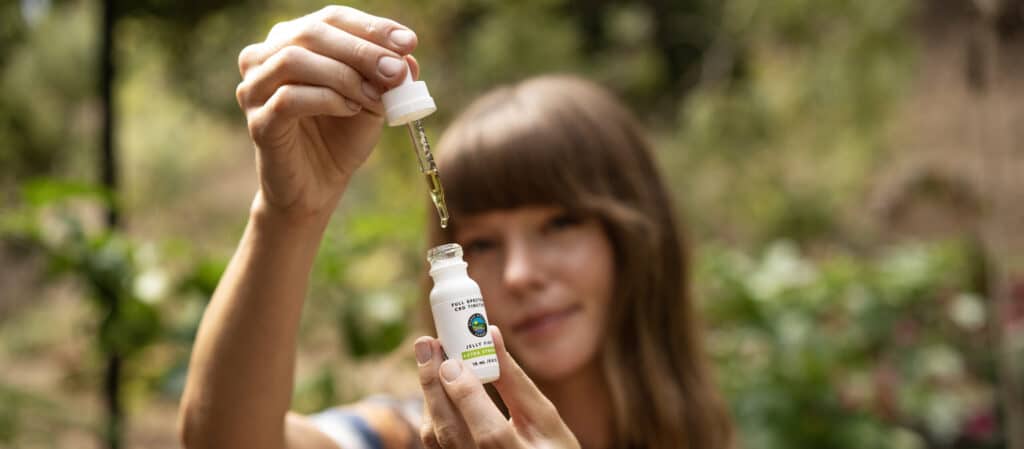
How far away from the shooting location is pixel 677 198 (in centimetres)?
178

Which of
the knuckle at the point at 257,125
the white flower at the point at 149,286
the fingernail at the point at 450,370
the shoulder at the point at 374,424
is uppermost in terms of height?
the knuckle at the point at 257,125

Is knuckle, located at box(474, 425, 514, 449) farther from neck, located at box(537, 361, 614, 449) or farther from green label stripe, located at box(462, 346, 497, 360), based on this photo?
neck, located at box(537, 361, 614, 449)

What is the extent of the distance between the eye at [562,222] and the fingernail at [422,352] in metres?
0.43

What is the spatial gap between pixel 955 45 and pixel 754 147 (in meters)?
0.88

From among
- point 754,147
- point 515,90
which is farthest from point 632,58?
point 515,90

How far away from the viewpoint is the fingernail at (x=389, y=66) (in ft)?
1.60

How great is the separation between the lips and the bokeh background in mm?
278

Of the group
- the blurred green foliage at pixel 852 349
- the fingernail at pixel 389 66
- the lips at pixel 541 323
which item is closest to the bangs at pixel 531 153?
the lips at pixel 541 323

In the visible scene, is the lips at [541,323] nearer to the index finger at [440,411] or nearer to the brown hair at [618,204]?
the brown hair at [618,204]

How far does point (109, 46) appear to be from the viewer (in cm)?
112

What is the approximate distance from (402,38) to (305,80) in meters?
0.06

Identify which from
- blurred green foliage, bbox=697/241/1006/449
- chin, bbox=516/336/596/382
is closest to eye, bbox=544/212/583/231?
chin, bbox=516/336/596/382

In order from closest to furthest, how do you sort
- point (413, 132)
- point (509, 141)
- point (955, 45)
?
point (413, 132) < point (509, 141) < point (955, 45)

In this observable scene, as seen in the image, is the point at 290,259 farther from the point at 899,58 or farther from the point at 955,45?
the point at 955,45
